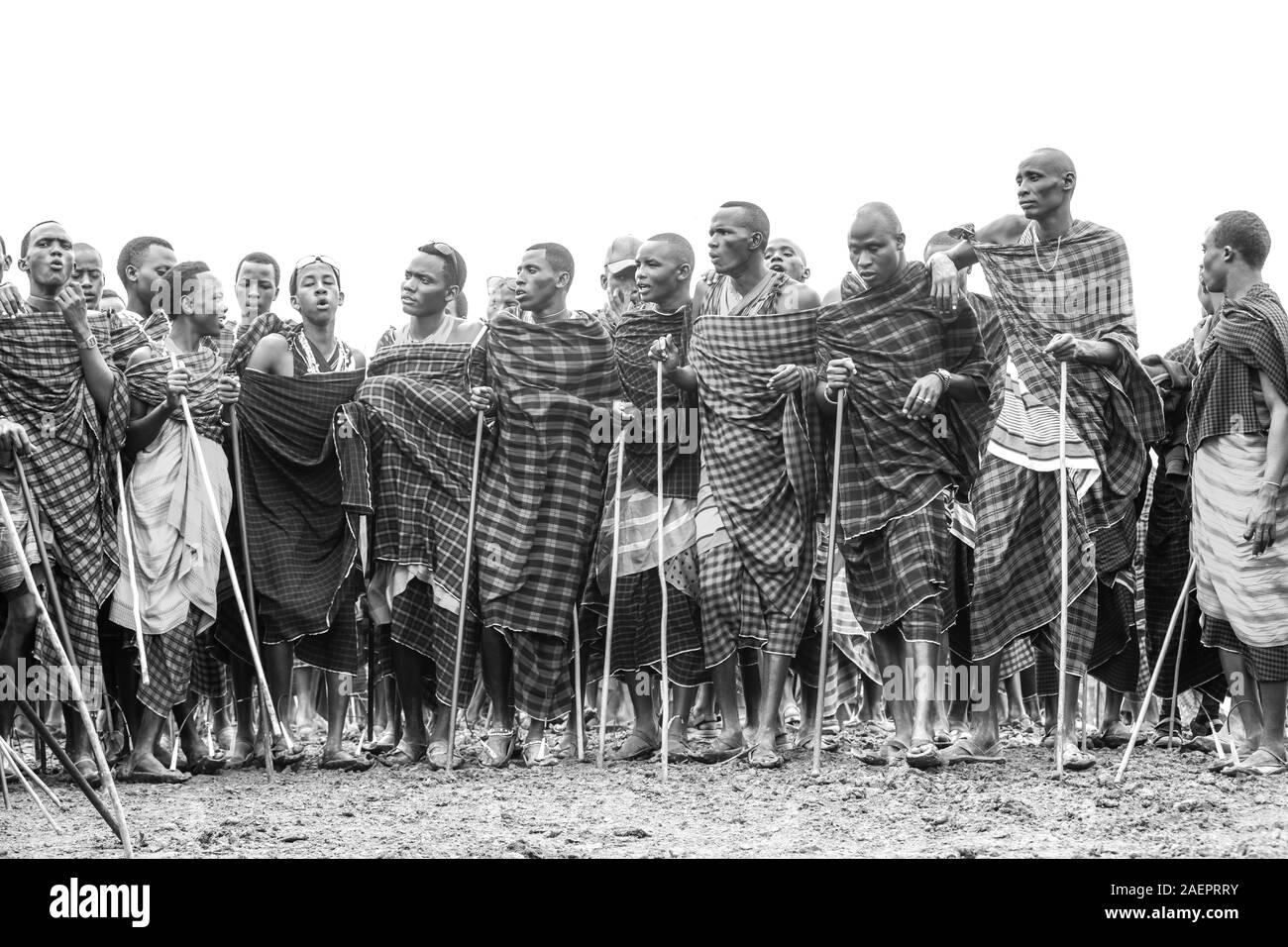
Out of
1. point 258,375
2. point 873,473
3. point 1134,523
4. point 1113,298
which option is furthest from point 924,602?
point 258,375

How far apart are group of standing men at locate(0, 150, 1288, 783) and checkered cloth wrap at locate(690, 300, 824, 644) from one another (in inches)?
0.9

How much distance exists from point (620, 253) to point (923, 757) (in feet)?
18.7

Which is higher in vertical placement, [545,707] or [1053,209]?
[1053,209]

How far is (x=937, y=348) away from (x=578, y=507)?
7.78 feet

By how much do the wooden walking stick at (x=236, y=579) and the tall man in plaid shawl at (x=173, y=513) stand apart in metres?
0.05

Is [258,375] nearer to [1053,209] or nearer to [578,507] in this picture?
[578,507]

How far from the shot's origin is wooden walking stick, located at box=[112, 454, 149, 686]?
30.4 ft

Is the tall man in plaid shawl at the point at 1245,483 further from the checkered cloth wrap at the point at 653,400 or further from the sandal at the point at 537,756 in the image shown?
the sandal at the point at 537,756

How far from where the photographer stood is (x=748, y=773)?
893 cm

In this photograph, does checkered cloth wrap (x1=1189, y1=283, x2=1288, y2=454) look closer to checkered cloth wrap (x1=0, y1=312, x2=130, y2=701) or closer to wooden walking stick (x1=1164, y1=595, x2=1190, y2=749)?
wooden walking stick (x1=1164, y1=595, x2=1190, y2=749)

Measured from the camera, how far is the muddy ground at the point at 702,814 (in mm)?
6977

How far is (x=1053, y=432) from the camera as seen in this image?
9.16 meters

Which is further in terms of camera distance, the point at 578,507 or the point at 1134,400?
the point at 578,507

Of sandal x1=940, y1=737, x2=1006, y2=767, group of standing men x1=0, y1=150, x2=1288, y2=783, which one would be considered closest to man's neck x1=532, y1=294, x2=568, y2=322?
group of standing men x1=0, y1=150, x2=1288, y2=783
